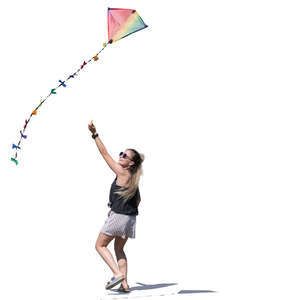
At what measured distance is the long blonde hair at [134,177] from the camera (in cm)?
994

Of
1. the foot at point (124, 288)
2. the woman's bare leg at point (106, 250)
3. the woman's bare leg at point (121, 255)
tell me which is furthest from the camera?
the woman's bare leg at point (121, 255)

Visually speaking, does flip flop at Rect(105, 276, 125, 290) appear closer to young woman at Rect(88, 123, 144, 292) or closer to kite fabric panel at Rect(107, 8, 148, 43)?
young woman at Rect(88, 123, 144, 292)

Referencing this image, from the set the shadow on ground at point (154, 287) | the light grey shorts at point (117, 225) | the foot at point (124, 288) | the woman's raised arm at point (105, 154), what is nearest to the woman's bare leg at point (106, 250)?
the light grey shorts at point (117, 225)

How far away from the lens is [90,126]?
32.6 ft

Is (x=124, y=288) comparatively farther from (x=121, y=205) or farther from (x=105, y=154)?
(x=105, y=154)

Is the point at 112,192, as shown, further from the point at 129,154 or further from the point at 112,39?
the point at 112,39

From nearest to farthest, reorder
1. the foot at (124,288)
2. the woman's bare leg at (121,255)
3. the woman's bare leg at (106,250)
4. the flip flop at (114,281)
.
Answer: the flip flop at (114,281)
the woman's bare leg at (106,250)
the foot at (124,288)
the woman's bare leg at (121,255)

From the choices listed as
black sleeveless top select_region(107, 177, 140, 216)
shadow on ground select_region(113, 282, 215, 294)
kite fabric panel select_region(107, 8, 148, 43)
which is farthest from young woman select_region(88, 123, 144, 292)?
kite fabric panel select_region(107, 8, 148, 43)

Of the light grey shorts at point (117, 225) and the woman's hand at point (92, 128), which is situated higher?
the woman's hand at point (92, 128)

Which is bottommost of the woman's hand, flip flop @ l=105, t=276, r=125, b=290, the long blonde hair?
flip flop @ l=105, t=276, r=125, b=290

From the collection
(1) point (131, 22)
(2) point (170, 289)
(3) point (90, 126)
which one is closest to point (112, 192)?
(3) point (90, 126)

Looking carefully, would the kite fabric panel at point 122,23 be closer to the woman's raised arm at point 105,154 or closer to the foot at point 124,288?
the woman's raised arm at point 105,154

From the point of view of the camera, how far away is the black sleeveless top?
32.6 feet

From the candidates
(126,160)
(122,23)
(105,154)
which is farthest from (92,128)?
(122,23)
